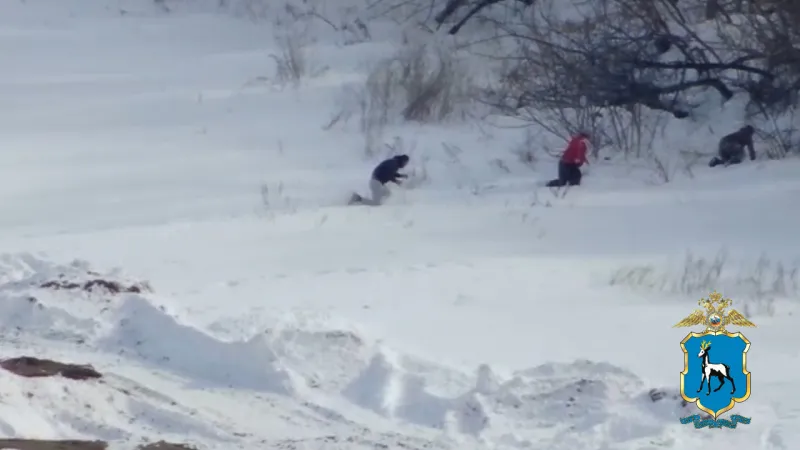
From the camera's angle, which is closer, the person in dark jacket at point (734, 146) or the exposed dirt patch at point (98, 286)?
the exposed dirt patch at point (98, 286)

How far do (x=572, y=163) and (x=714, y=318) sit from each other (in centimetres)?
419

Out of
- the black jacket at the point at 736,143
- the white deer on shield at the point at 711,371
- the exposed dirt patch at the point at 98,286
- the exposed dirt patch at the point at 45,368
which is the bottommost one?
the exposed dirt patch at the point at 45,368

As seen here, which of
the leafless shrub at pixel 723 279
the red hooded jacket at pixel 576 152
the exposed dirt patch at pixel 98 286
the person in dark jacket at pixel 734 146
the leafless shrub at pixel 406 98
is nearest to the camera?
the exposed dirt patch at pixel 98 286

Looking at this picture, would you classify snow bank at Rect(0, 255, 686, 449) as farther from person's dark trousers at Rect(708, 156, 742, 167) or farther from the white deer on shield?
person's dark trousers at Rect(708, 156, 742, 167)

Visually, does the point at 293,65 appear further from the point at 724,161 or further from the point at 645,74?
the point at 724,161

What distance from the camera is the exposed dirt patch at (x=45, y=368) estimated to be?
508 cm

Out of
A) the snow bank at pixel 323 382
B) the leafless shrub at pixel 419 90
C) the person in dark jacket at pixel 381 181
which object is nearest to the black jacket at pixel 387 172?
the person in dark jacket at pixel 381 181

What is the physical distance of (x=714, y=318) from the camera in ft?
17.6

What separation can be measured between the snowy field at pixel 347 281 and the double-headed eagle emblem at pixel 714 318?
110 mm

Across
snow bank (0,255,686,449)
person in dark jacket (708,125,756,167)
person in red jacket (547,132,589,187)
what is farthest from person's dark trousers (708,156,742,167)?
snow bank (0,255,686,449)

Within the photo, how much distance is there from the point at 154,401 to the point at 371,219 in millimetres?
3820

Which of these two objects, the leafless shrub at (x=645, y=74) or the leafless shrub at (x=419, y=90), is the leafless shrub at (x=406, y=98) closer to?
the leafless shrub at (x=419, y=90)

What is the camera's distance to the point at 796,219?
8469 millimetres

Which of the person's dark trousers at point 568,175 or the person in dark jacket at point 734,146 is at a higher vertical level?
the person in dark jacket at point 734,146
